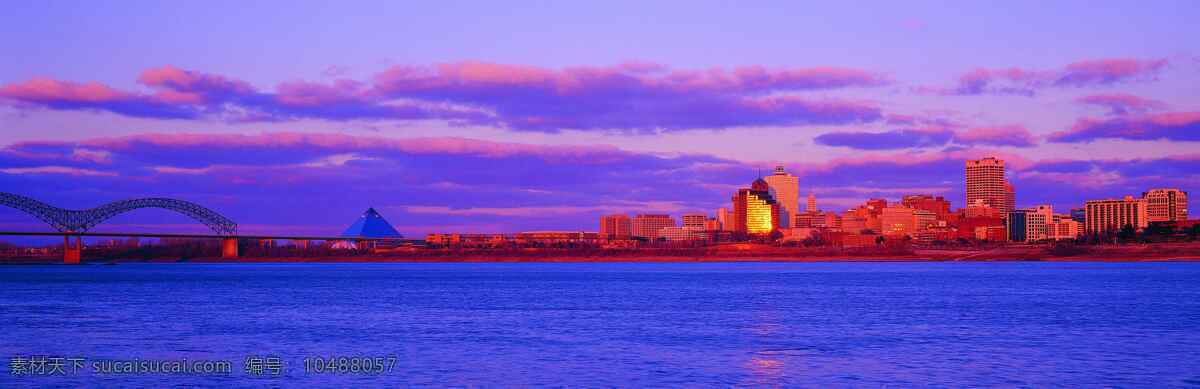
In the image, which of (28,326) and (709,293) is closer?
(28,326)

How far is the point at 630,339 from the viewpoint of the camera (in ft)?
128

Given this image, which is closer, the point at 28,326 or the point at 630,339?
the point at 630,339

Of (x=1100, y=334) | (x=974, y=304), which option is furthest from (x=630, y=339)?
(x=974, y=304)

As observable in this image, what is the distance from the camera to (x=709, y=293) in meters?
76.4

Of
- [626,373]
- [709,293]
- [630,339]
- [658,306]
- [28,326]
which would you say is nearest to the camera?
[626,373]

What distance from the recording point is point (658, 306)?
59.5 m

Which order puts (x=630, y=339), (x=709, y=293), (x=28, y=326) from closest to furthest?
1. (x=630, y=339)
2. (x=28, y=326)
3. (x=709, y=293)

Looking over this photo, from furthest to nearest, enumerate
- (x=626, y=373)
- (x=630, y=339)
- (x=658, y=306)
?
(x=658, y=306)
(x=630, y=339)
(x=626, y=373)

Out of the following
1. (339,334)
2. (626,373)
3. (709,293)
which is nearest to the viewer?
(626,373)

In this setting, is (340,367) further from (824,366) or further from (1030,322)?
(1030,322)

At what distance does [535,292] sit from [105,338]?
136ft

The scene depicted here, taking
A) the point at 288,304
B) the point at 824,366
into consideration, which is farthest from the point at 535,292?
the point at 824,366

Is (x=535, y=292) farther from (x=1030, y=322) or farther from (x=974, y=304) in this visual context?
(x=1030, y=322)

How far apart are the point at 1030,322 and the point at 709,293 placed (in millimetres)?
31433
